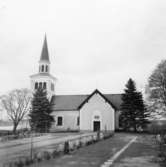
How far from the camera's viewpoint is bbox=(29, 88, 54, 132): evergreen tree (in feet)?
156

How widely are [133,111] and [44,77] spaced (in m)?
23.0

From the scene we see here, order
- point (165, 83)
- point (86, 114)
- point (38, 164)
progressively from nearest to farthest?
1. point (38, 164)
2. point (165, 83)
3. point (86, 114)

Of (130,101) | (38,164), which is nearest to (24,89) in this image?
(130,101)

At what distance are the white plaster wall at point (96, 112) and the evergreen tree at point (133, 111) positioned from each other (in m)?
4.00

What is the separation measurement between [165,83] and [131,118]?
9.63 m

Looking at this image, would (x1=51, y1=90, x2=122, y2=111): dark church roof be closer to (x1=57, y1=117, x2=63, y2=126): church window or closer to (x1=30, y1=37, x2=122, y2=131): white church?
(x1=30, y1=37, x2=122, y2=131): white church

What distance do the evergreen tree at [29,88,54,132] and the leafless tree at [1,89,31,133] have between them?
13.3 feet

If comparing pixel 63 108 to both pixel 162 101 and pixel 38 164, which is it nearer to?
pixel 162 101

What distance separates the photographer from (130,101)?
4294cm

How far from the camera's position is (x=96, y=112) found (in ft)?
157

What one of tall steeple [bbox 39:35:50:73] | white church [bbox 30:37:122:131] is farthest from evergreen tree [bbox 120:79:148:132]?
tall steeple [bbox 39:35:50:73]

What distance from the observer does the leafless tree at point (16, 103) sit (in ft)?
168

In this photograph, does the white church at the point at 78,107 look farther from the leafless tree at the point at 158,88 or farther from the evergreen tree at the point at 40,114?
the leafless tree at the point at 158,88

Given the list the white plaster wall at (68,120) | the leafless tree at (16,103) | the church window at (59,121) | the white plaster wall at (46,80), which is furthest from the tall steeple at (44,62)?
the church window at (59,121)
